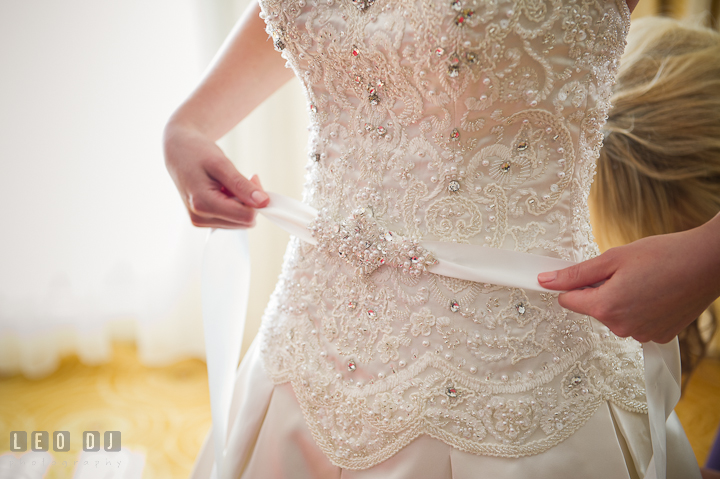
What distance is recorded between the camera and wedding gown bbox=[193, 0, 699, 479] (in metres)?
0.58

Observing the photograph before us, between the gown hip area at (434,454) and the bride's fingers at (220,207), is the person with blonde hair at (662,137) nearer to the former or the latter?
the gown hip area at (434,454)

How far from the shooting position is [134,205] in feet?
8.41

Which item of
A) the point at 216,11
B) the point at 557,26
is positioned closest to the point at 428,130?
the point at 557,26

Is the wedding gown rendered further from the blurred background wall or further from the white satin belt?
the blurred background wall

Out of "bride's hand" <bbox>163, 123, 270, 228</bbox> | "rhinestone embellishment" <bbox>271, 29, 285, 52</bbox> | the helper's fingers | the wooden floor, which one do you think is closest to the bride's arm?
"bride's hand" <bbox>163, 123, 270, 228</bbox>

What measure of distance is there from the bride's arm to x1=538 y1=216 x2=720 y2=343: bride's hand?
48 cm

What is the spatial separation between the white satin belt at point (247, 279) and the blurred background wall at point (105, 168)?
5.92 ft

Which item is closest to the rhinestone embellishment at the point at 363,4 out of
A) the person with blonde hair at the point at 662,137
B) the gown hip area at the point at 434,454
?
the gown hip area at the point at 434,454

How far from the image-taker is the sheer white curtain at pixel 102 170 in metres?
2.43

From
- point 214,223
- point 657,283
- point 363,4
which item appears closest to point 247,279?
point 214,223

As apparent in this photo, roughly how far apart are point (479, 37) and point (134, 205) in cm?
241

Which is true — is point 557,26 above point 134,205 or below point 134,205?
above

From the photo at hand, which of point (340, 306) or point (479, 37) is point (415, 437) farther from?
point (479, 37)

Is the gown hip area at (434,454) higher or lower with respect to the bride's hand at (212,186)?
lower
